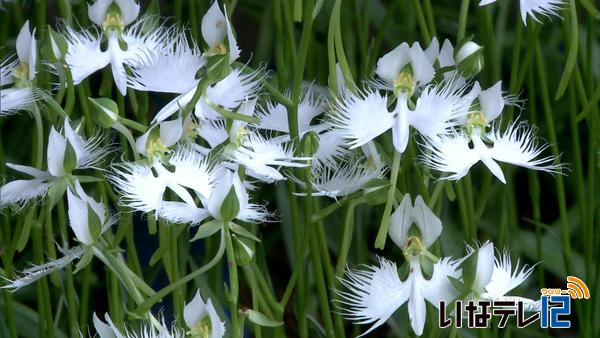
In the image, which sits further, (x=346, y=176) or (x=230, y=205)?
(x=346, y=176)

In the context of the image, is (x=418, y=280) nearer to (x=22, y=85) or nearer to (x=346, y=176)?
(x=346, y=176)

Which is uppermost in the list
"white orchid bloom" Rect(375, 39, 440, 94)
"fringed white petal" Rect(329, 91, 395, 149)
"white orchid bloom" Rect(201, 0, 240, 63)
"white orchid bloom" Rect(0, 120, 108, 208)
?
"white orchid bloom" Rect(201, 0, 240, 63)

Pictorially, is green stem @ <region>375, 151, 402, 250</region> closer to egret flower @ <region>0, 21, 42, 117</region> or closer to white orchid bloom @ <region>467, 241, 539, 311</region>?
white orchid bloom @ <region>467, 241, 539, 311</region>

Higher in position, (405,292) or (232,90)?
(232,90)

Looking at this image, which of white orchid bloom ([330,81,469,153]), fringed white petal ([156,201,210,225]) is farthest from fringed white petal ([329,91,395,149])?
fringed white petal ([156,201,210,225])

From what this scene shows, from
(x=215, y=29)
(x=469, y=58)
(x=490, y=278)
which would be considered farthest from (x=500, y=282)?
(x=215, y=29)

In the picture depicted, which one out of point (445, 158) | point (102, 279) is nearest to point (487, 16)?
point (445, 158)

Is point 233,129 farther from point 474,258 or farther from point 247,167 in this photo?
point 474,258
